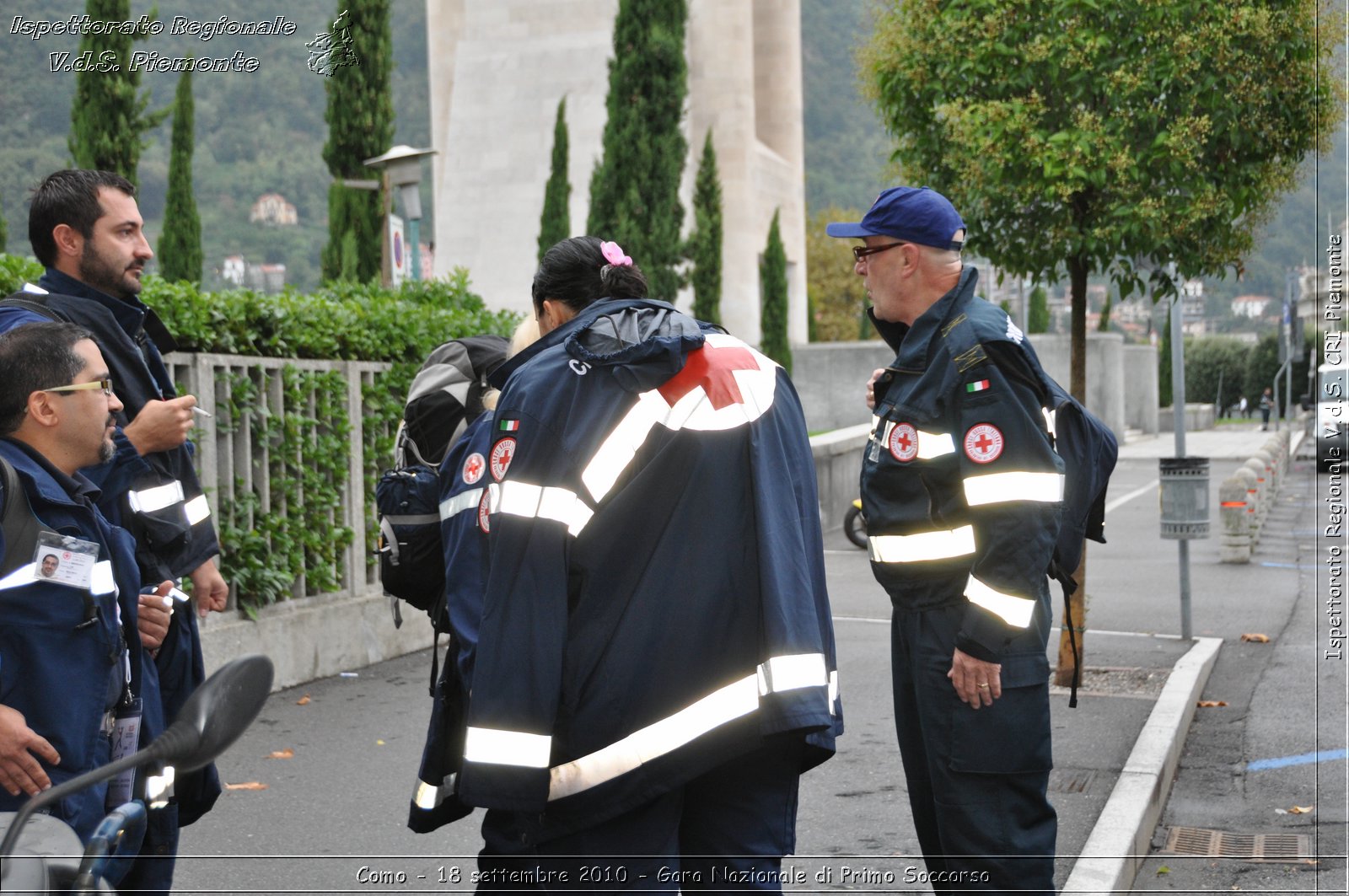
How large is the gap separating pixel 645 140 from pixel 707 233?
4.52 meters

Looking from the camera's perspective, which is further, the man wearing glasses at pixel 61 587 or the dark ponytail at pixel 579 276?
the dark ponytail at pixel 579 276

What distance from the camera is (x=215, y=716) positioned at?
6.86 ft

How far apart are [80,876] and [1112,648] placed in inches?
344

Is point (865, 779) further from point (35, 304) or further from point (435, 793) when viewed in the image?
point (35, 304)

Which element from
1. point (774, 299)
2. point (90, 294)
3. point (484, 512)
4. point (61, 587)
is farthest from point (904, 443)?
point (774, 299)

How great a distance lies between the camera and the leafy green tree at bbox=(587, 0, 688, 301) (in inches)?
1093

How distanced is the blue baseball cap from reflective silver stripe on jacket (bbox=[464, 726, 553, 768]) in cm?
190

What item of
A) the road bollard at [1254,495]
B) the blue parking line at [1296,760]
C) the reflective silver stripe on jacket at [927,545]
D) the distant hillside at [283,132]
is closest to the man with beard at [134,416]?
the reflective silver stripe on jacket at [927,545]

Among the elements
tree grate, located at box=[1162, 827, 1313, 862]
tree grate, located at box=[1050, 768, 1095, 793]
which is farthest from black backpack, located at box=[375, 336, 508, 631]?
tree grate, located at box=[1162, 827, 1313, 862]

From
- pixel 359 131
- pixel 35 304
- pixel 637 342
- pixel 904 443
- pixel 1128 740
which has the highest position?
pixel 359 131

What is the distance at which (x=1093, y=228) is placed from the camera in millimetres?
7891

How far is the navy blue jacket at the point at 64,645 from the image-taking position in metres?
2.92

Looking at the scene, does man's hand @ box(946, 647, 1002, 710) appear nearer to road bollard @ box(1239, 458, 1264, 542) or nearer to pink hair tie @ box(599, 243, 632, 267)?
pink hair tie @ box(599, 243, 632, 267)

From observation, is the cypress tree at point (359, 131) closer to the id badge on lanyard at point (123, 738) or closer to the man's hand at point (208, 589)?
the man's hand at point (208, 589)
